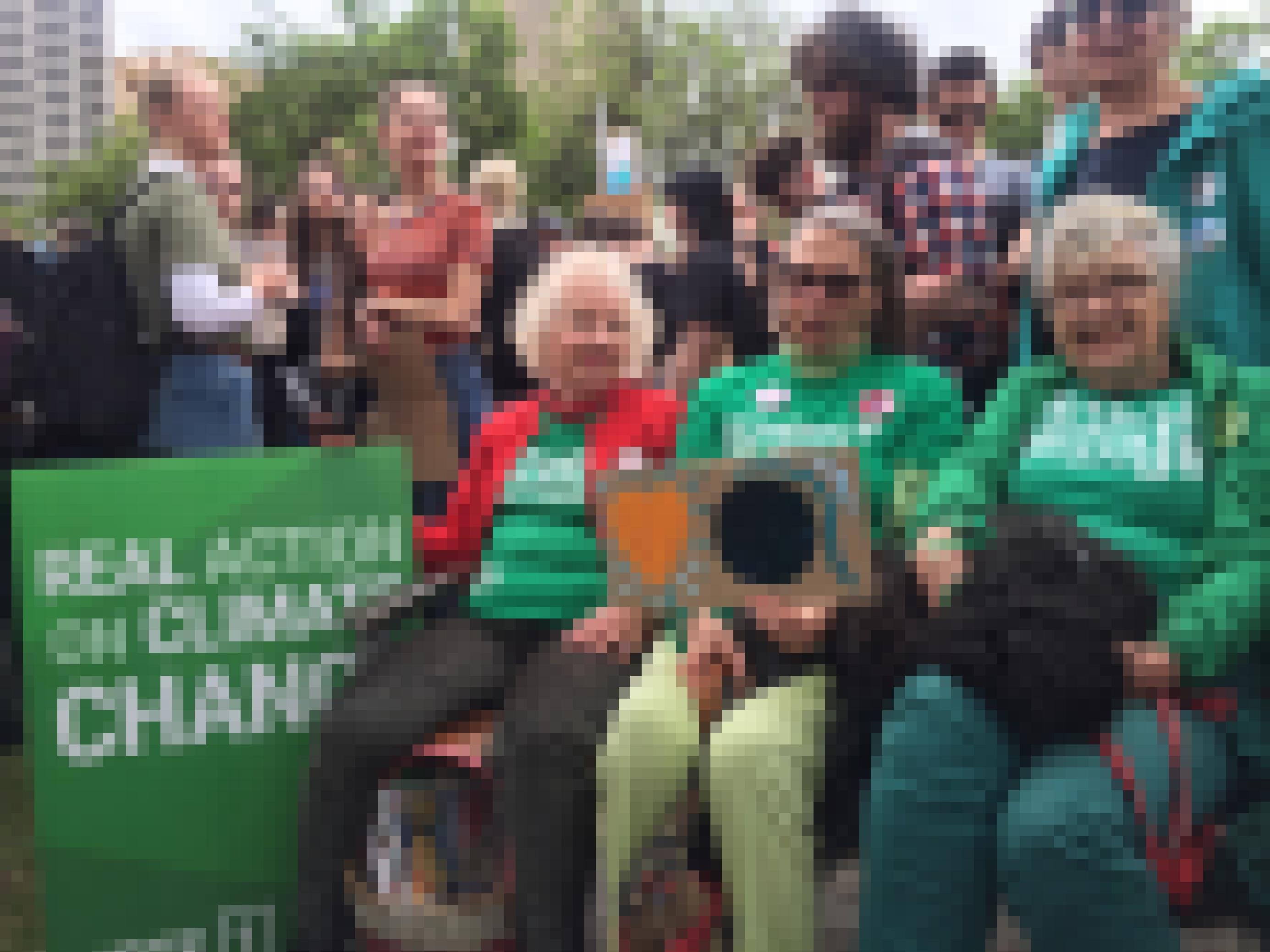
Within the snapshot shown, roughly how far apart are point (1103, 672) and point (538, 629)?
39.6 inches

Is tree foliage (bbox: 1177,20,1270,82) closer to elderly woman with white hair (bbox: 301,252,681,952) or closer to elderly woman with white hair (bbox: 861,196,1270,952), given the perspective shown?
elderly woman with white hair (bbox: 861,196,1270,952)

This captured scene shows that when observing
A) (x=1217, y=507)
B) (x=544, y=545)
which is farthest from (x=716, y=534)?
(x=1217, y=507)

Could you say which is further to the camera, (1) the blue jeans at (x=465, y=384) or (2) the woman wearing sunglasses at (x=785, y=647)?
(1) the blue jeans at (x=465, y=384)

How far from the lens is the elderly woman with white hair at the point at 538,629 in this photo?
6.72 feet

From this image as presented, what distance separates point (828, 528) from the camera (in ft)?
6.70

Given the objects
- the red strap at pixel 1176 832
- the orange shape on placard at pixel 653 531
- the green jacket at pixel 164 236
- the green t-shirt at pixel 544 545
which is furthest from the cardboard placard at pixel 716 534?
the green jacket at pixel 164 236

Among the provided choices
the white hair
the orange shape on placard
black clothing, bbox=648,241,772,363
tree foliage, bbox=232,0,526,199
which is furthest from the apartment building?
the orange shape on placard

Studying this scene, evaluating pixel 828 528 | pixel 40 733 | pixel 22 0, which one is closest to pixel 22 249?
pixel 40 733

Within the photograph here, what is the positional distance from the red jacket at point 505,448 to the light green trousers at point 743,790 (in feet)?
1.67

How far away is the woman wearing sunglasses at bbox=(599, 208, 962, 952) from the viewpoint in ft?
6.40

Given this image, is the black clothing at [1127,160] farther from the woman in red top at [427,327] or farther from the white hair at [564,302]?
the woman in red top at [427,327]

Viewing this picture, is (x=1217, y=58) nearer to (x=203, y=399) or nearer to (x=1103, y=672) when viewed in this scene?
(x=1103, y=672)

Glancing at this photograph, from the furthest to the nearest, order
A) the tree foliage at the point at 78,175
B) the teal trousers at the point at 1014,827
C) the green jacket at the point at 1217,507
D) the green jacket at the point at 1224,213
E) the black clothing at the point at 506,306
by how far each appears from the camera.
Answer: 1. the tree foliage at the point at 78,175
2. the black clothing at the point at 506,306
3. the green jacket at the point at 1224,213
4. the green jacket at the point at 1217,507
5. the teal trousers at the point at 1014,827

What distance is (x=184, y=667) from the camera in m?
2.30
